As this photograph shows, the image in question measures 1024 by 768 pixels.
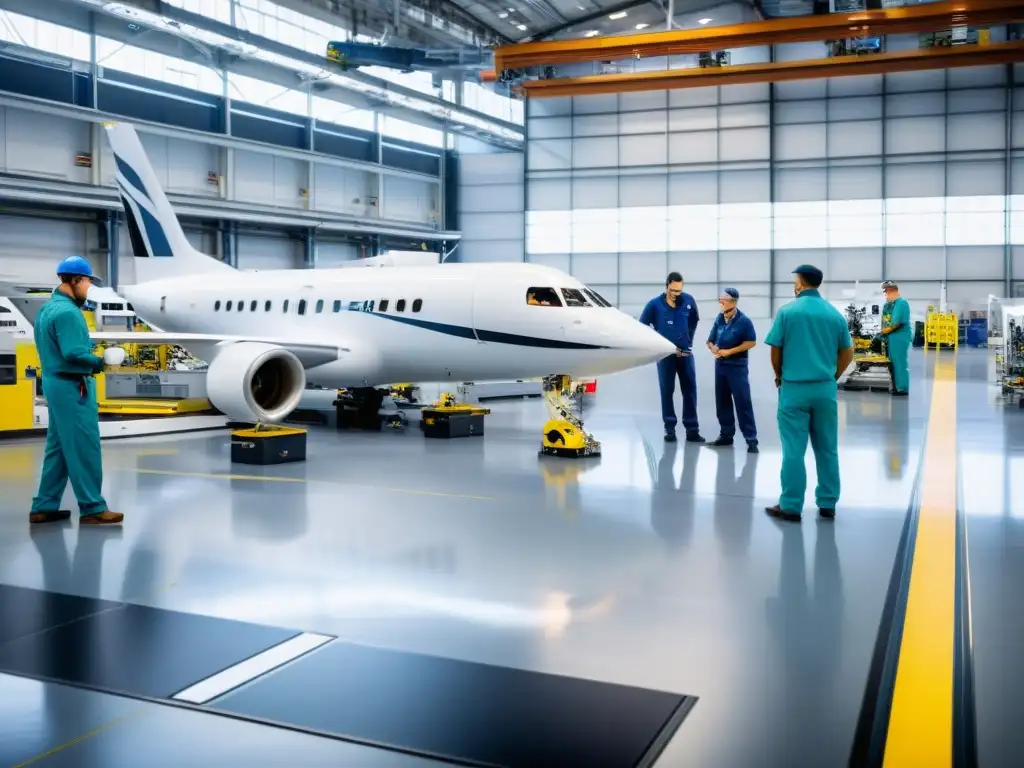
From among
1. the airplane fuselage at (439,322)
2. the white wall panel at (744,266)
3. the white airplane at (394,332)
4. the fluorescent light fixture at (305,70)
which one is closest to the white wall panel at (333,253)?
the fluorescent light fixture at (305,70)

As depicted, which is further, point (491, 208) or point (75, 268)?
point (491, 208)

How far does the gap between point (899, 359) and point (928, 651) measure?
13875 millimetres

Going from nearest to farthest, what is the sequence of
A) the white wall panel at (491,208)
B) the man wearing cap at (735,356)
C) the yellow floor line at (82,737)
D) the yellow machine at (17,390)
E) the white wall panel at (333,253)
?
the yellow floor line at (82,737) → the man wearing cap at (735,356) → the yellow machine at (17,390) → the white wall panel at (333,253) → the white wall panel at (491,208)

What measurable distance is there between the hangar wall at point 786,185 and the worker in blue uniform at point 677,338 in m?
25.4

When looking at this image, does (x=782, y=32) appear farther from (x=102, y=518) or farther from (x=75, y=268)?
(x=102, y=518)

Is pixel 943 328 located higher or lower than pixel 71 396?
higher

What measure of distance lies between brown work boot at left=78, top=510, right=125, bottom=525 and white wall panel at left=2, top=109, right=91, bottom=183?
2187 cm

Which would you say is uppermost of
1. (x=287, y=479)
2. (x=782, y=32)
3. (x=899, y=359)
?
(x=782, y=32)

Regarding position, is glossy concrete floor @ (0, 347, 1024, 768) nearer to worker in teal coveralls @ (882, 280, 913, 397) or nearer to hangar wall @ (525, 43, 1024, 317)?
worker in teal coveralls @ (882, 280, 913, 397)

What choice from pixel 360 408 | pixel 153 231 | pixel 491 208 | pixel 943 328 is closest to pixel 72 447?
pixel 360 408

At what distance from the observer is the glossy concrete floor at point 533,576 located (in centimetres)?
300

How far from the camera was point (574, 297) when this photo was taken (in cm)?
1077

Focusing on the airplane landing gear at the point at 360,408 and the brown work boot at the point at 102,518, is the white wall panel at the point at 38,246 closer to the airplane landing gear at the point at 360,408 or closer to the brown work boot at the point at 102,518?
the airplane landing gear at the point at 360,408

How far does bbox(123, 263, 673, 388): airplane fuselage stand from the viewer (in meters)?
10.4
